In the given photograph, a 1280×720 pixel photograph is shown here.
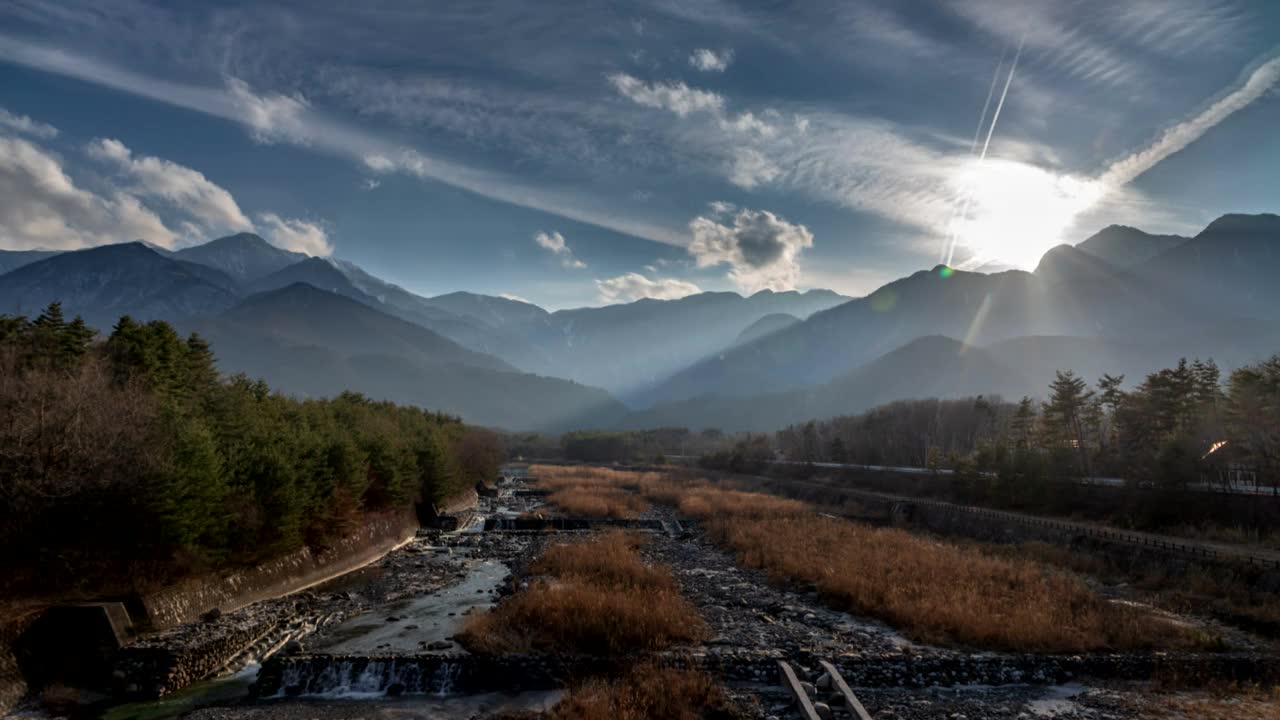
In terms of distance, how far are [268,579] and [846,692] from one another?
2811 cm

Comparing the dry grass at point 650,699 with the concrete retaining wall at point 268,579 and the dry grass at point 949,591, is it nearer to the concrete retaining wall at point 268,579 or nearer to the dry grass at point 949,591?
the dry grass at point 949,591

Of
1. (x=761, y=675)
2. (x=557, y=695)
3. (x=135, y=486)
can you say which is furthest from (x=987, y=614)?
(x=135, y=486)

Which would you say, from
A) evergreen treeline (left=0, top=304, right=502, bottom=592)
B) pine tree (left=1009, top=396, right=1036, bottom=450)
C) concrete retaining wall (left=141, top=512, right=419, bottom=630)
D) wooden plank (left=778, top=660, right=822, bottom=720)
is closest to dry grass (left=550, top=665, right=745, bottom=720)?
wooden plank (left=778, top=660, right=822, bottom=720)

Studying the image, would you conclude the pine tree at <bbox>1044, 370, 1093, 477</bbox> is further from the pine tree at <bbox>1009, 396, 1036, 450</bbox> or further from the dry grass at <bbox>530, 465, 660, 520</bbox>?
the dry grass at <bbox>530, 465, 660, 520</bbox>

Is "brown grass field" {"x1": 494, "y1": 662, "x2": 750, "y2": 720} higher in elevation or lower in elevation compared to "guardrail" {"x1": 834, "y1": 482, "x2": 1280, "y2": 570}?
lower

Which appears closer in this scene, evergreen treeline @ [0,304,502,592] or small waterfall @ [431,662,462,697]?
small waterfall @ [431,662,462,697]

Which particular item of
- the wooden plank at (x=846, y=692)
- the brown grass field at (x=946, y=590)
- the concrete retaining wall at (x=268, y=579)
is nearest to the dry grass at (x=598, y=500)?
the brown grass field at (x=946, y=590)

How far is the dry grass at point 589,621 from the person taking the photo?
72.0ft

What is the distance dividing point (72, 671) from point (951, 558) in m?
40.4

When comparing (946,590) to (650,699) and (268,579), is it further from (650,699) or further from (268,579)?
(268,579)

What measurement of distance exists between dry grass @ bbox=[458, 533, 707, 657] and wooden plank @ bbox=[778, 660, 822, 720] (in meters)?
4.28

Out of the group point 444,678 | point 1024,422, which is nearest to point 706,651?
point 444,678

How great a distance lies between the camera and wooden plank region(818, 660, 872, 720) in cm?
1658

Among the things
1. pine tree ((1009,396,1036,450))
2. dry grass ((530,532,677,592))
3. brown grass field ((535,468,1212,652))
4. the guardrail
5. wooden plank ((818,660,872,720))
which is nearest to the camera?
wooden plank ((818,660,872,720))
